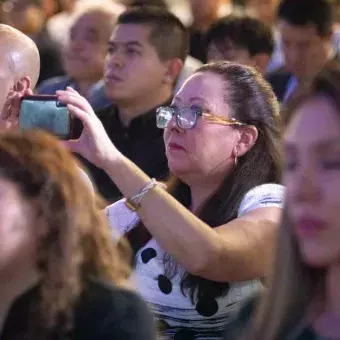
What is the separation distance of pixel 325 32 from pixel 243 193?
2.18m

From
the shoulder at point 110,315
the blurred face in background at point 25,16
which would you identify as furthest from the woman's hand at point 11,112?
the blurred face in background at point 25,16

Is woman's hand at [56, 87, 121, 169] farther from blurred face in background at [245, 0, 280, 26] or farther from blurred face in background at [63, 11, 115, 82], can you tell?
blurred face in background at [245, 0, 280, 26]

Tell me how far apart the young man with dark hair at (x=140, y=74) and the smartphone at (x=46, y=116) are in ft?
3.80

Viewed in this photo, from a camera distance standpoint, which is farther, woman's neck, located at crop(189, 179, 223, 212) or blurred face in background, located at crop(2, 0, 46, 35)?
blurred face in background, located at crop(2, 0, 46, 35)

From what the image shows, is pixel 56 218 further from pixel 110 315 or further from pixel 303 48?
pixel 303 48

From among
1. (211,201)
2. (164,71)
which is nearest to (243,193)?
(211,201)

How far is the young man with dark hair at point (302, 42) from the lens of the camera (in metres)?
4.67

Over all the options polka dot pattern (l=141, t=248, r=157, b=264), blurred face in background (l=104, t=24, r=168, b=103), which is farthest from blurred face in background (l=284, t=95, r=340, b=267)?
blurred face in background (l=104, t=24, r=168, b=103)

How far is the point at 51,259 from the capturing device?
78.4 inches

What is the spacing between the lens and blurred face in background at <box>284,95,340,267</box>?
5.49ft

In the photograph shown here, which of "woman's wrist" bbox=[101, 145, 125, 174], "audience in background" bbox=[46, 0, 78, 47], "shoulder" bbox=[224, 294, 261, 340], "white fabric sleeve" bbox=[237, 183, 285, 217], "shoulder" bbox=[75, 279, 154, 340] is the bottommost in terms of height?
"audience in background" bbox=[46, 0, 78, 47]

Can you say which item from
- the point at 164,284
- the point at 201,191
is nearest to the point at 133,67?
the point at 201,191

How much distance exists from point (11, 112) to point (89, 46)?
227cm

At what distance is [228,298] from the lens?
8.70 ft
